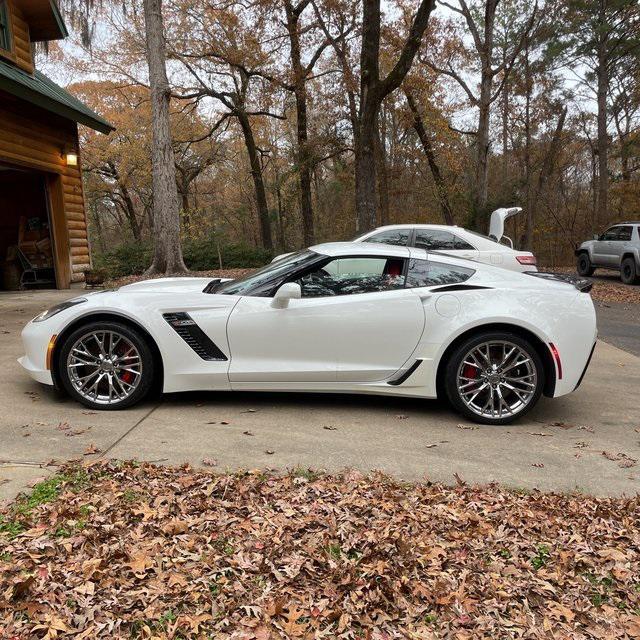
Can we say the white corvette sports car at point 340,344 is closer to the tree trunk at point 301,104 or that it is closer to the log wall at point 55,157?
the log wall at point 55,157

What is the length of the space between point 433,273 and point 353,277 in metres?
0.63

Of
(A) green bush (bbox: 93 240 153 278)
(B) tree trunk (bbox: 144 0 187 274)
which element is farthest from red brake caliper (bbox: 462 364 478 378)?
(A) green bush (bbox: 93 240 153 278)

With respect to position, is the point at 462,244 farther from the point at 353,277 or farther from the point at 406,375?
the point at 406,375

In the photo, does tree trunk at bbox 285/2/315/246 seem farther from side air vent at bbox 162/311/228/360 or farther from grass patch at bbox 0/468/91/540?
grass patch at bbox 0/468/91/540

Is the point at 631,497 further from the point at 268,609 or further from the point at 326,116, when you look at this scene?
the point at 326,116

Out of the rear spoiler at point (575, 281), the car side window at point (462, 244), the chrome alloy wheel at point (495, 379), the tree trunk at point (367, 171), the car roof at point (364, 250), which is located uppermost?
the tree trunk at point (367, 171)

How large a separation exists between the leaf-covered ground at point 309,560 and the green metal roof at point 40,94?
8.20 metres

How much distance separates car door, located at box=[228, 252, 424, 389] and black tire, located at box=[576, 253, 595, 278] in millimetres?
14335

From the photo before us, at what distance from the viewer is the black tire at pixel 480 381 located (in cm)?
384

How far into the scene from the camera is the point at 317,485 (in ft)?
9.07

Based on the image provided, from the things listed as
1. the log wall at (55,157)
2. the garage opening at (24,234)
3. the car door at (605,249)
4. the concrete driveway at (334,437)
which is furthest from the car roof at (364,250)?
the car door at (605,249)

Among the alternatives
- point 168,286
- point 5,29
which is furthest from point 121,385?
point 5,29

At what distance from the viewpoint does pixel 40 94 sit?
9.09 meters

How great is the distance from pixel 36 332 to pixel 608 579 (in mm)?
3984
